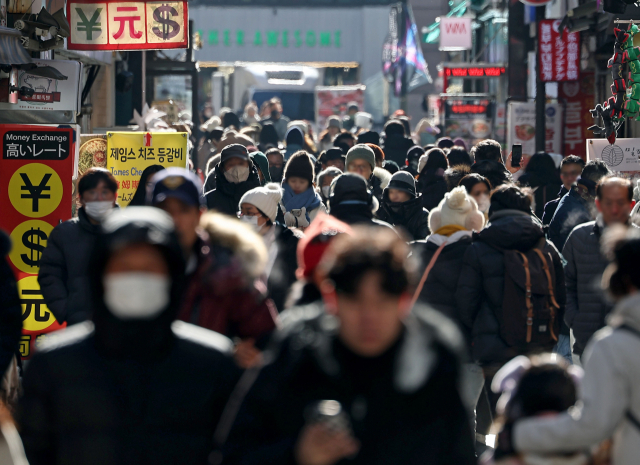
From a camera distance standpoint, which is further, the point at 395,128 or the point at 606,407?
the point at 395,128

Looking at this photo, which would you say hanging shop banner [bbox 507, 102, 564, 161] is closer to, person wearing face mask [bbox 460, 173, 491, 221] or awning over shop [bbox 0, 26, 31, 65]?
person wearing face mask [bbox 460, 173, 491, 221]

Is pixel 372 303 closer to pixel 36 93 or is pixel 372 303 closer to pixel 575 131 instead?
pixel 36 93

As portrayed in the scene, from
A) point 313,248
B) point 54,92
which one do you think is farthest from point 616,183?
point 54,92

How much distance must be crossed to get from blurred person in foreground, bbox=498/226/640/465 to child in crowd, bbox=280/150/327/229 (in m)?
5.05

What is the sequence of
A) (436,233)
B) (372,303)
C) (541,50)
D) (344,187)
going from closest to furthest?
(372,303) → (344,187) → (436,233) → (541,50)

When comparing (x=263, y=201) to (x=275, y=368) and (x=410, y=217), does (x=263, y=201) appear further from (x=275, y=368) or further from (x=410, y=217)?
(x=275, y=368)

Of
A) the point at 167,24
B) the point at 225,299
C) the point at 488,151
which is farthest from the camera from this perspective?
the point at 167,24

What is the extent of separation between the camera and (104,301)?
103 inches

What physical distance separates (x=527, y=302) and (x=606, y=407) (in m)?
2.56

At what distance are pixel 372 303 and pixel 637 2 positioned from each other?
1082cm

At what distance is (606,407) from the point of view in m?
2.99

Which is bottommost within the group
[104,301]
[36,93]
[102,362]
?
[102,362]

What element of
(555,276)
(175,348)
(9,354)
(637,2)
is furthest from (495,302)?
(637,2)

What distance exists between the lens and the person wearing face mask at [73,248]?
5371 mm
